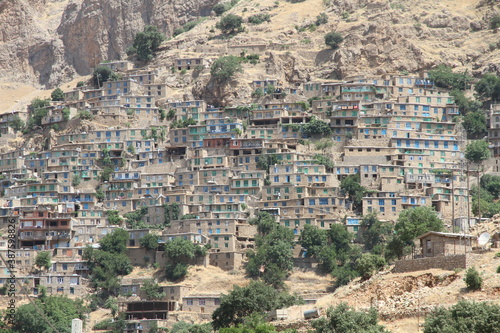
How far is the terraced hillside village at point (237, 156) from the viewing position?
230 feet

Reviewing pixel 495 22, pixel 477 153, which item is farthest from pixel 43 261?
pixel 495 22

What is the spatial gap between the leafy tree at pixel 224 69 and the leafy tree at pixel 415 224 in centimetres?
3456

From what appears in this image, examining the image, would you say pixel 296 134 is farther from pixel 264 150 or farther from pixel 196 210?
pixel 196 210

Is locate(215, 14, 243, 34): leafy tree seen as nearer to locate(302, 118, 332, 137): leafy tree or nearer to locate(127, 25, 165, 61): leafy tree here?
locate(127, 25, 165, 61): leafy tree

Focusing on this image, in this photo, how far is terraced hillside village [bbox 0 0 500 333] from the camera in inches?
2758

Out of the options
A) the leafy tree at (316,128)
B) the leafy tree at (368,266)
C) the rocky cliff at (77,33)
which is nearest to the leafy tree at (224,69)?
the leafy tree at (316,128)

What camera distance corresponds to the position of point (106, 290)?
243 ft

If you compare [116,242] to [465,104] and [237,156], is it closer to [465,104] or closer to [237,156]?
[237,156]

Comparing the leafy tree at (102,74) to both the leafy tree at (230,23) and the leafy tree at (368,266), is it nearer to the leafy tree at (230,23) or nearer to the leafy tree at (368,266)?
the leafy tree at (230,23)

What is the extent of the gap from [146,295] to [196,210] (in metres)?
9.86

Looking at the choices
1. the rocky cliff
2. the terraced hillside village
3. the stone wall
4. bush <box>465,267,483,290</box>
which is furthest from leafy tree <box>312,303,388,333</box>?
the rocky cliff

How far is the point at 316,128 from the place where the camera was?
8681 cm

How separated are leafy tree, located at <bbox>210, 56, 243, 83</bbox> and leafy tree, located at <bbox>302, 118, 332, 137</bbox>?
410 inches

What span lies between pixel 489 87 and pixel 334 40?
14780 millimetres
